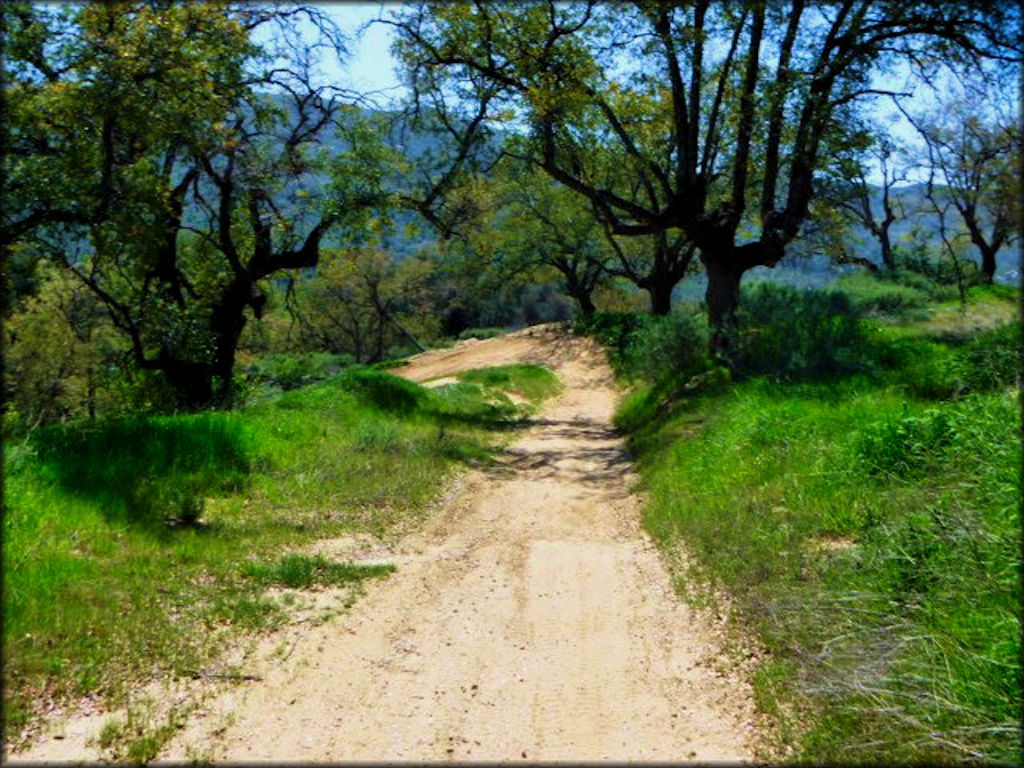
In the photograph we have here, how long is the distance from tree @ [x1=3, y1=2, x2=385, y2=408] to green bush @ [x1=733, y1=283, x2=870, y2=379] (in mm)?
7603

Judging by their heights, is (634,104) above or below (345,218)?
above

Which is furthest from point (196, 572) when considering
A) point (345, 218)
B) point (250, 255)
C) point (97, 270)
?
point (250, 255)

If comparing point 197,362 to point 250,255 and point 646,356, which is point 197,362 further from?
point 646,356

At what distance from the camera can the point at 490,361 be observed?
2628 centimetres

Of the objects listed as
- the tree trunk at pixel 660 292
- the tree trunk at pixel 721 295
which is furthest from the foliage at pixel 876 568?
the tree trunk at pixel 660 292

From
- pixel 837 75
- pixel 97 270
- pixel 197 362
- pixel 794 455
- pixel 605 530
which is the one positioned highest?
pixel 837 75

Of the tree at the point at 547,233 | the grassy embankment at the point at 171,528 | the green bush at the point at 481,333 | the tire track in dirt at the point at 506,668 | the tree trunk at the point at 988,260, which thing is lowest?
the tire track in dirt at the point at 506,668

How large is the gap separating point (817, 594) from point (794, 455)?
3104 millimetres

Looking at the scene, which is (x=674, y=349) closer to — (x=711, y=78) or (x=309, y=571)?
(x=711, y=78)

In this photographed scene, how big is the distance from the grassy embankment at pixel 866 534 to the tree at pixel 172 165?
7.27 m

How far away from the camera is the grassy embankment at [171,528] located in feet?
14.7

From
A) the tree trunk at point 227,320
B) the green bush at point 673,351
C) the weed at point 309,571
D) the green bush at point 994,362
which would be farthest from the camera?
the green bush at point 673,351

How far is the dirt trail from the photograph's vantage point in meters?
3.82

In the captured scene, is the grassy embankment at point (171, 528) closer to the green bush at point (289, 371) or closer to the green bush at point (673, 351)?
the green bush at point (673, 351)
